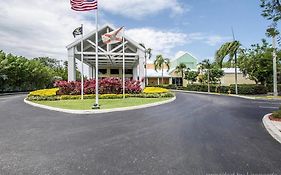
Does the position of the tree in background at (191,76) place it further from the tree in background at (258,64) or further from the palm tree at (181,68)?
the tree in background at (258,64)

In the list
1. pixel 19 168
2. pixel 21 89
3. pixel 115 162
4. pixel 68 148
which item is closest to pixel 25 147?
pixel 68 148

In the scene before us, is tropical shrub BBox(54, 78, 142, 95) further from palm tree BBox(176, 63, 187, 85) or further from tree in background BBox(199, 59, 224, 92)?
palm tree BBox(176, 63, 187, 85)

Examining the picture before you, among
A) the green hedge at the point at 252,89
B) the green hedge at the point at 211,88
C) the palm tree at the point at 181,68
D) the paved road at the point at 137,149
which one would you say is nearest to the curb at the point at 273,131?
the paved road at the point at 137,149

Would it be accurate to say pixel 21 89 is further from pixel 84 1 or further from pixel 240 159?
pixel 240 159

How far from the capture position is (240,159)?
512 cm

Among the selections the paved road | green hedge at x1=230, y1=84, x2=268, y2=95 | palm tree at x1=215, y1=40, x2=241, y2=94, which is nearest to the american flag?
the paved road

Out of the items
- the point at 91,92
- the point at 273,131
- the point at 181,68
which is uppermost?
the point at 181,68

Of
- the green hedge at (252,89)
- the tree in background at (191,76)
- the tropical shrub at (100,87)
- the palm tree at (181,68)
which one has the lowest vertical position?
the green hedge at (252,89)

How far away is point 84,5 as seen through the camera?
48.1ft

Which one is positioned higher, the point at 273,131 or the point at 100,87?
the point at 100,87

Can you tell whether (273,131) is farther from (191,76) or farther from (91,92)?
(191,76)

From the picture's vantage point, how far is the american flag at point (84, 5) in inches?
573

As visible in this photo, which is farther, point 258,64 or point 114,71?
point 114,71

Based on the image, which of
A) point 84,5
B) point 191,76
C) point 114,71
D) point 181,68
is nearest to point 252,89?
point 191,76
